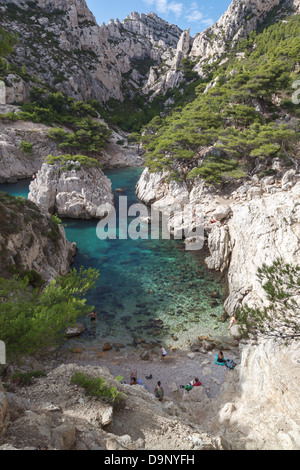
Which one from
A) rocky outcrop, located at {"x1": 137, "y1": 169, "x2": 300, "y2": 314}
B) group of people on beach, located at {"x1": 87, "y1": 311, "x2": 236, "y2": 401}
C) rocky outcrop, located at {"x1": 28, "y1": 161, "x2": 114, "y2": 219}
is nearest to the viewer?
group of people on beach, located at {"x1": 87, "y1": 311, "x2": 236, "y2": 401}

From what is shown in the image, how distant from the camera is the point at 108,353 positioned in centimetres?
1370

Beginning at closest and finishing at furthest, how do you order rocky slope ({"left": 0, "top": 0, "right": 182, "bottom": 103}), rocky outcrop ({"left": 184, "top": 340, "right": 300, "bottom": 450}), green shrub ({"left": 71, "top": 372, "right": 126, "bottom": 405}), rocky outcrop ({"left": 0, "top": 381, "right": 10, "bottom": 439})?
rocky outcrop ({"left": 0, "top": 381, "right": 10, "bottom": 439}), rocky outcrop ({"left": 184, "top": 340, "right": 300, "bottom": 450}), green shrub ({"left": 71, "top": 372, "right": 126, "bottom": 405}), rocky slope ({"left": 0, "top": 0, "right": 182, "bottom": 103})

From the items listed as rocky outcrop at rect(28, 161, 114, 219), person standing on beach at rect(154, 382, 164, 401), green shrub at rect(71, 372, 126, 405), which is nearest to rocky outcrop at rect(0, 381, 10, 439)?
green shrub at rect(71, 372, 126, 405)

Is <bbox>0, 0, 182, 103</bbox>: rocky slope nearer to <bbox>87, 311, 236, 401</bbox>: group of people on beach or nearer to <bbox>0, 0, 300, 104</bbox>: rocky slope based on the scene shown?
<bbox>0, 0, 300, 104</bbox>: rocky slope

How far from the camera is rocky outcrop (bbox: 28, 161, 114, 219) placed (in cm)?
3106

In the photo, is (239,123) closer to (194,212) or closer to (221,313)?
(194,212)

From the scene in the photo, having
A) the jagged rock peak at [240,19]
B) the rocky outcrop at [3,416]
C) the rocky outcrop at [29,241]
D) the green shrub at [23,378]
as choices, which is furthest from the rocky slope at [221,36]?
the rocky outcrop at [3,416]

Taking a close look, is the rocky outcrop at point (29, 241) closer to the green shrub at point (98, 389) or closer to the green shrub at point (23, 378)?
the green shrub at point (23, 378)

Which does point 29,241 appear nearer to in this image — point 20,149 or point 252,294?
point 252,294

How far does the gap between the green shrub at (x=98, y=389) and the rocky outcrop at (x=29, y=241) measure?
8.24 meters

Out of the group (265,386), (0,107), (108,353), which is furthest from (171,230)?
(0,107)

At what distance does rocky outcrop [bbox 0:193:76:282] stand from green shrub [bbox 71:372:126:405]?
27.1 feet

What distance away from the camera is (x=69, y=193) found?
3175 centimetres

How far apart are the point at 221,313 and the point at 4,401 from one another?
14217 mm
